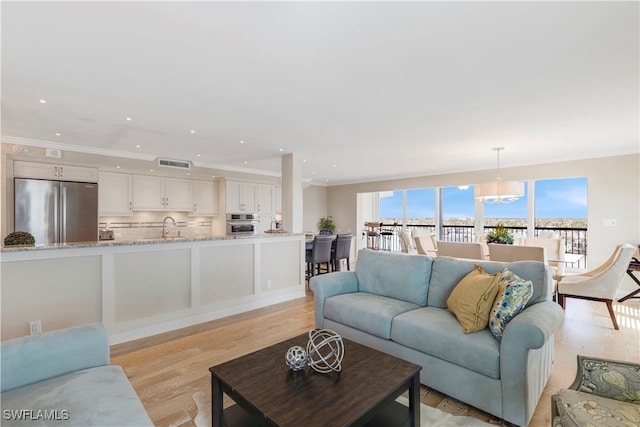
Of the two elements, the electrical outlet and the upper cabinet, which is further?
the upper cabinet

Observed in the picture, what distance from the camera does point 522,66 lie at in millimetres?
2201

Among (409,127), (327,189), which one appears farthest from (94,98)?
(327,189)

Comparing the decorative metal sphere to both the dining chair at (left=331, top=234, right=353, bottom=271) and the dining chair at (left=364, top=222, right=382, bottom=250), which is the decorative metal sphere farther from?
the dining chair at (left=364, top=222, right=382, bottom=250)

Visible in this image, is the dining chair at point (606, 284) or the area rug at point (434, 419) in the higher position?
the dining chair at point (606, 284)

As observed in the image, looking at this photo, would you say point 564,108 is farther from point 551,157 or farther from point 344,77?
point 551,157

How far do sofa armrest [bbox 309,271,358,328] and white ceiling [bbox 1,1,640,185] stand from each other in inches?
67.4

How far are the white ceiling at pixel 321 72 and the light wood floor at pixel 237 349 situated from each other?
2333mm

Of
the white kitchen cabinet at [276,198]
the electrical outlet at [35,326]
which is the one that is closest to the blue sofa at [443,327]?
the electrical outlet at [35,326]

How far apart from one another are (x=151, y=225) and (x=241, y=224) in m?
1.79

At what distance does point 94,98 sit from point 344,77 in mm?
2253

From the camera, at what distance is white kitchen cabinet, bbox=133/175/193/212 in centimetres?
572

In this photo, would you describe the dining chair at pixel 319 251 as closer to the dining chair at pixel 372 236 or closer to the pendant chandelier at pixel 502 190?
the pendant chandelier at pixel 502 190

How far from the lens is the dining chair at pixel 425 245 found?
5.49m

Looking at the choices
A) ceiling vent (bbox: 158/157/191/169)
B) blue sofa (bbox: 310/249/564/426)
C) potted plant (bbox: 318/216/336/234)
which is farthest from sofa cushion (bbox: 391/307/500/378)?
potted plant (bbox: 318/216/336/234)
